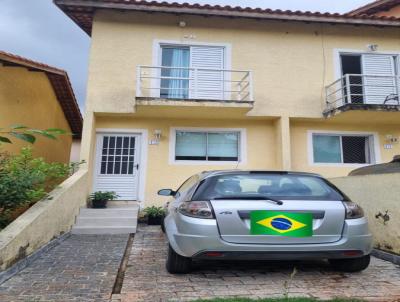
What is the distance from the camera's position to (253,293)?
3062mm

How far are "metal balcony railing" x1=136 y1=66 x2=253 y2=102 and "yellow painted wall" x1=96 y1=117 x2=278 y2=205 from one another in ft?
2.52

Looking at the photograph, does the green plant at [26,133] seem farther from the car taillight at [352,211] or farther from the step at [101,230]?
the step at [101,230]

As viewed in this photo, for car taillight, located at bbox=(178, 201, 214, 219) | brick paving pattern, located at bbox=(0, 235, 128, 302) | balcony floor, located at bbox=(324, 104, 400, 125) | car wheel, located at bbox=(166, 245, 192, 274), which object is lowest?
brick paving pattern, located at bbox=(0, 235, 128, 302)

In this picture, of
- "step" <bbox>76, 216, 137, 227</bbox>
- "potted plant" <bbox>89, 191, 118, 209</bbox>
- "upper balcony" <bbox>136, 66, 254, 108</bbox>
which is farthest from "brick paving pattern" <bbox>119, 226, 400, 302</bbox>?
"upper balcony" <bbox>136, 66, 254, 108</bbox>

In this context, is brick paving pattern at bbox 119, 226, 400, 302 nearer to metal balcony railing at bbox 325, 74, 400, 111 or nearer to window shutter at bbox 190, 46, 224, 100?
window shutter at bbox 190, 46, 224, 100

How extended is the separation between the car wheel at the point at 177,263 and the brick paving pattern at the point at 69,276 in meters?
0.69

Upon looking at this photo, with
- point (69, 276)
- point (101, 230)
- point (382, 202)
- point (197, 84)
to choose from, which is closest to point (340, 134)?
point (197, 84)

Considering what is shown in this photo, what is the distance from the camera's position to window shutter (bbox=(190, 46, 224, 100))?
29.0 feet

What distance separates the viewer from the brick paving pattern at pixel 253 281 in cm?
303

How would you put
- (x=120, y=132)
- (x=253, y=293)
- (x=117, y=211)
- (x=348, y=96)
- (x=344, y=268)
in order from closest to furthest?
1. (x=253, y=293)
2. (x=344, y=268)
3. (x=117, y=211)
4. (x=348, y=96)
5. (x=120, y=132)

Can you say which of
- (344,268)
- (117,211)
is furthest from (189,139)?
(344,268)

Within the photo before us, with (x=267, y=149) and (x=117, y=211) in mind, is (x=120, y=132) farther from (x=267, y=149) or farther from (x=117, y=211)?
(x=267, y=149)

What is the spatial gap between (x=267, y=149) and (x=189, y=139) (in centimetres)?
241

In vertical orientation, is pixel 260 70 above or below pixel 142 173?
above
